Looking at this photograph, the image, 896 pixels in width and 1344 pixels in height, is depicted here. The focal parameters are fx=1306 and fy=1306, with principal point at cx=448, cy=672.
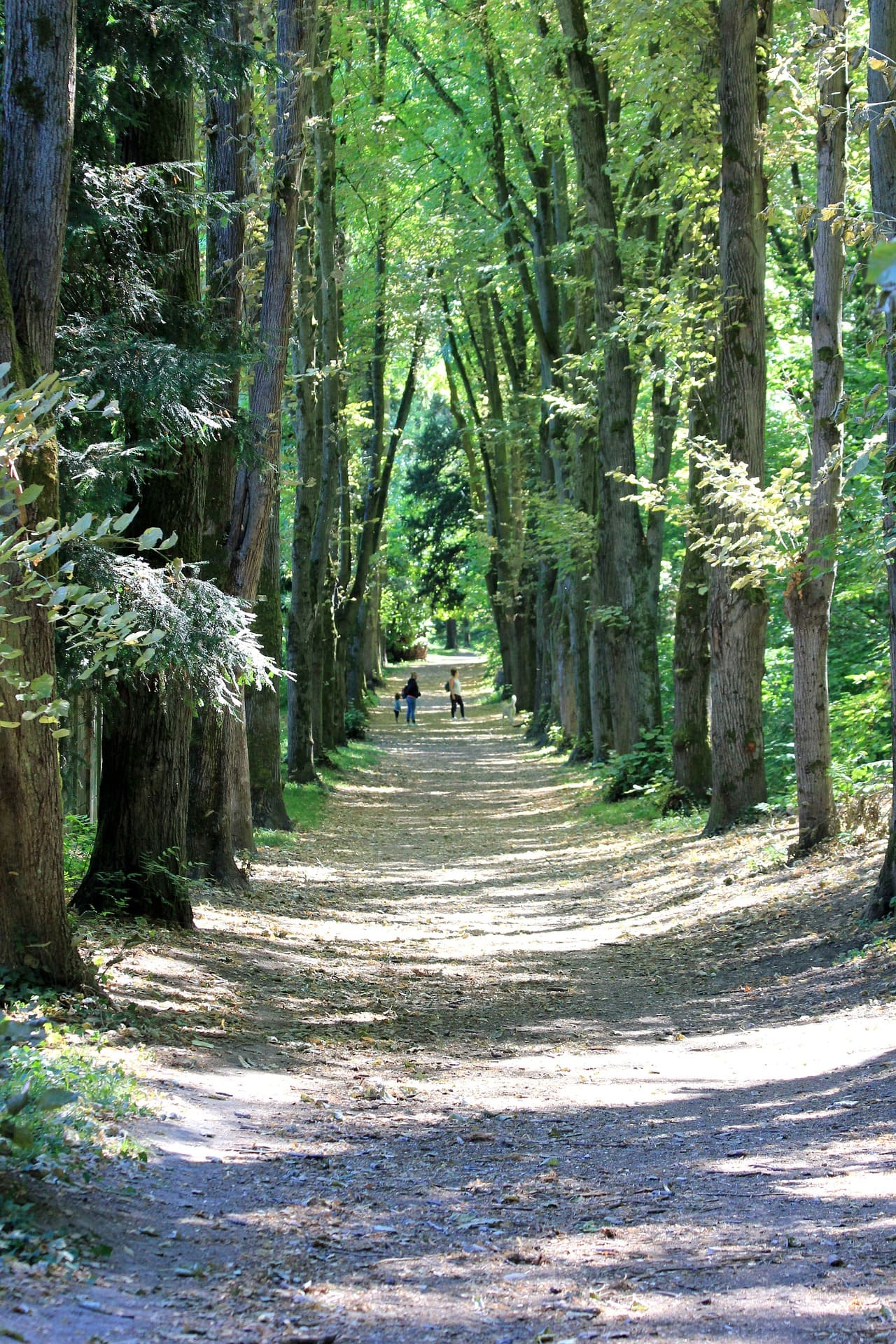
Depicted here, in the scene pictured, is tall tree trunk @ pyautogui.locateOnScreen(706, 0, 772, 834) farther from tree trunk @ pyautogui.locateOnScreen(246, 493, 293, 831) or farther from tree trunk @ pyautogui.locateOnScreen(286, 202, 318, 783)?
tree trunk @ pyautogui.locateOnScreen(286, 202, 318, 783)

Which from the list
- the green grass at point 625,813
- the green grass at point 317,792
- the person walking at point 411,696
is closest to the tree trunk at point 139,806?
the green grass at point 317,792

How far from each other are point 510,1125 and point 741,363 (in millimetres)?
10036

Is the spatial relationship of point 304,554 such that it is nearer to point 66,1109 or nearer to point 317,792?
point 317,792

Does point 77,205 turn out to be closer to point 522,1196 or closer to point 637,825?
point 522,1196

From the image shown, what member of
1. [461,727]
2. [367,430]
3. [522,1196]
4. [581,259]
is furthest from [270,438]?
[461,727]

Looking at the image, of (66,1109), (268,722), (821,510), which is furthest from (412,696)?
(66,1109)

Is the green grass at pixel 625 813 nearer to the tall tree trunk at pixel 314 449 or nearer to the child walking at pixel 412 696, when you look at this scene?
the tall tree trunk at pixel 314 449

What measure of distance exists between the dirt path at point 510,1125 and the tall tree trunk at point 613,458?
23.2 feet

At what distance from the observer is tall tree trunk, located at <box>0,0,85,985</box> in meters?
6.55

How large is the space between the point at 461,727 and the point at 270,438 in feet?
102

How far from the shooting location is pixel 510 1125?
6.41 metres

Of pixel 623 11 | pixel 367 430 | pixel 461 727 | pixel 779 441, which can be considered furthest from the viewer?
pixel 461 727

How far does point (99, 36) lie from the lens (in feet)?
27.6

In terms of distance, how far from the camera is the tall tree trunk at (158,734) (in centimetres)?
970
